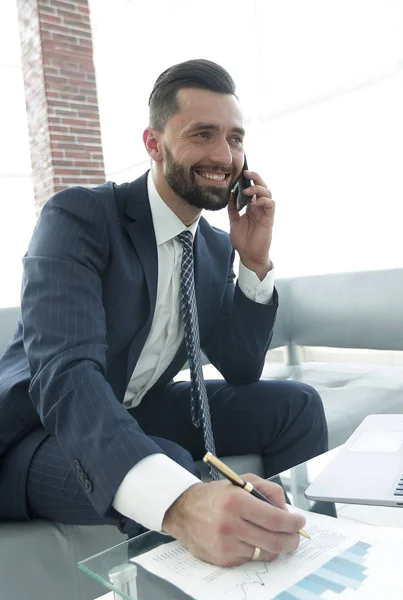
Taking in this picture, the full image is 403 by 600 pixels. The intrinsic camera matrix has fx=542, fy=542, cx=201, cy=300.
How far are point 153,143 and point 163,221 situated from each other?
11.4 inches

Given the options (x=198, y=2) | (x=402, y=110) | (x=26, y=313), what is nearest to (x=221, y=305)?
(x=26, y=313)

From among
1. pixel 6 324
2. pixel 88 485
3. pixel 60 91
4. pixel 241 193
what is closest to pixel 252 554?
pixel 88 485

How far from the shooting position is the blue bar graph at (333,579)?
0.61 meters

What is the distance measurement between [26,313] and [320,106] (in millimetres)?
4503

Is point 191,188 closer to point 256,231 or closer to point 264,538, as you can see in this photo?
point 256,231

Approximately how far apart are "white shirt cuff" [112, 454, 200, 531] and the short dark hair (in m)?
1.00

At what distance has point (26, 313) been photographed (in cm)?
107

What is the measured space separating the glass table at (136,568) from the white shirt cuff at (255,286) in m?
0.67

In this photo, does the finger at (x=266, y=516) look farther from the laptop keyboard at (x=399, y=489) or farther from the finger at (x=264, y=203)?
the finger at (x=264, y=203)

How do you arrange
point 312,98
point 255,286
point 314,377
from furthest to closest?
point 312,98
point 314,377
point 255,286

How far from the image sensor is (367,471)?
38.0 inches

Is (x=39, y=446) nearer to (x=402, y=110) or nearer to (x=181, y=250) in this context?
(x=181, y=250)

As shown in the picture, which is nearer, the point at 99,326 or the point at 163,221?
the point at 99,326

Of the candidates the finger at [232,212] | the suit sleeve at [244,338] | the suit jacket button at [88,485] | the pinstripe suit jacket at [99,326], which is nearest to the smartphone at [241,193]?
the finger at [232,212]
